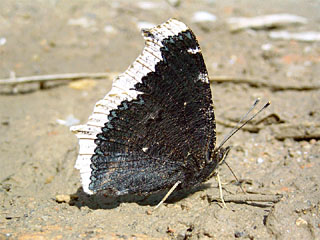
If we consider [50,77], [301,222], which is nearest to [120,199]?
[301,222]

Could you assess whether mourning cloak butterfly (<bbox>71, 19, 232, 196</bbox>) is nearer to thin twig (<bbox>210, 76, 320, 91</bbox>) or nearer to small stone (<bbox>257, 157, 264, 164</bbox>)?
small stone (<bbox>257, 157, 264, 164</bbox>)

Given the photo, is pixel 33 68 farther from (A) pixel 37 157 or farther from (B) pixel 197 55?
(B) pixel 197 55

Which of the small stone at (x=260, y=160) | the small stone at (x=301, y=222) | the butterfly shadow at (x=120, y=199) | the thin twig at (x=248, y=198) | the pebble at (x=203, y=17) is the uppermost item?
the pebble at (x=203, y=17)

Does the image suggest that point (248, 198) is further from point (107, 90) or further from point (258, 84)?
point (107, 90)

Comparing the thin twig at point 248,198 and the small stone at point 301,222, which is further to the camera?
the thin twig at point 248,198

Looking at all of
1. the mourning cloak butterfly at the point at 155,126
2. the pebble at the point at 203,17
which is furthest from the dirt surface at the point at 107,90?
the mourning cloak butterfly at the point at 155,126

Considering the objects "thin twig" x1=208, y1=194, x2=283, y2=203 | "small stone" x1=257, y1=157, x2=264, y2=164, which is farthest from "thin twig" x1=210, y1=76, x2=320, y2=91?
"thin twig" x1=208, y1=194, x2=283, y2=203

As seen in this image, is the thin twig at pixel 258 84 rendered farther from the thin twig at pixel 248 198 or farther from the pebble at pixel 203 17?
the thin twig at pixel 248 198
